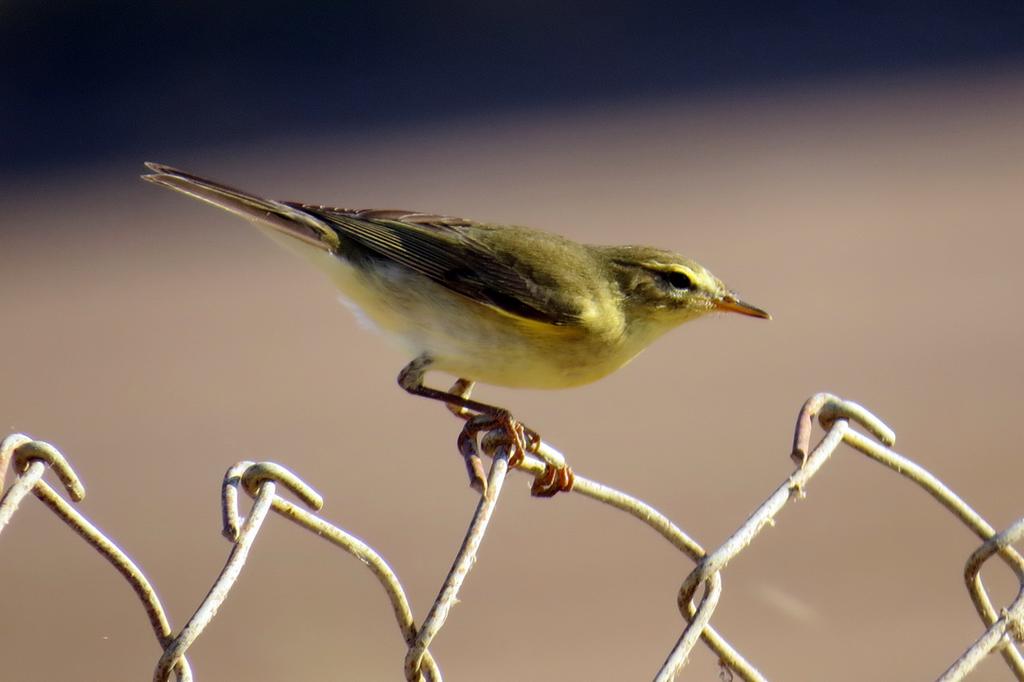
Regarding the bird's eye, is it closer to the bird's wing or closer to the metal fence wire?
the bird's wing

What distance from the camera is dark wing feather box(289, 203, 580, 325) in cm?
378

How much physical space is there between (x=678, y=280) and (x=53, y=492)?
256 centimetres

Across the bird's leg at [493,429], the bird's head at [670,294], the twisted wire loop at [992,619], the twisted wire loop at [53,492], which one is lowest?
the twisted wire loop at [53,492]

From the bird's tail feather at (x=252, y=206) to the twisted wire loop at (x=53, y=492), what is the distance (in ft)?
5.74

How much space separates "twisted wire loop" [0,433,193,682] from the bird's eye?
8.13 ft

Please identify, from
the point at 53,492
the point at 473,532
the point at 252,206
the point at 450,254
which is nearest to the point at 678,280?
the point at 450,254

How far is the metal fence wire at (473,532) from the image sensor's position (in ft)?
5.51

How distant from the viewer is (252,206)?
374 cm

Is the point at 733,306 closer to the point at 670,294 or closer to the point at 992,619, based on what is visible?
the point at 670,294

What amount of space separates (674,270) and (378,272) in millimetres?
920

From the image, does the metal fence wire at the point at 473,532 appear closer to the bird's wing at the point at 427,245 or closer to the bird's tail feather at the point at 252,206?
the bird's wing at the point at 427,245

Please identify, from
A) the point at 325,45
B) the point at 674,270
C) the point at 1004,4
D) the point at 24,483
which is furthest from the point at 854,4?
the point at 24,483

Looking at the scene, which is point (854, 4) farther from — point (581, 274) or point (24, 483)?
point (24, 483)

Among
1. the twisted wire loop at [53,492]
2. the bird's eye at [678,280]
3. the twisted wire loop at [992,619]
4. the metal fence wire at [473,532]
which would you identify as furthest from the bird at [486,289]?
the twisted wire loop at [53,492]
